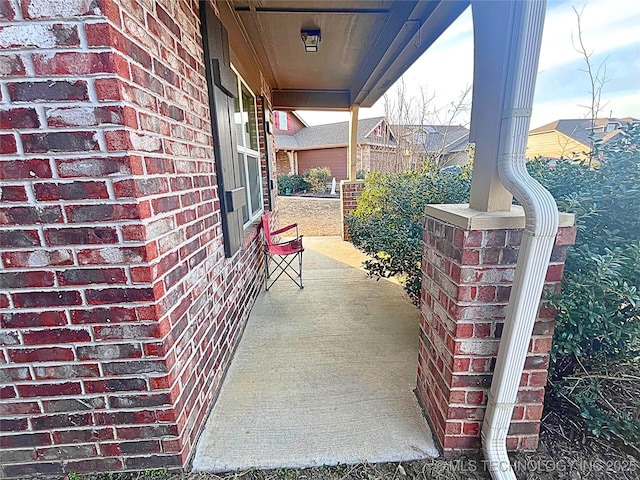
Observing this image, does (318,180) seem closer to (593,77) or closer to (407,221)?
(407,221)

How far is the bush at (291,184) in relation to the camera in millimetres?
15805

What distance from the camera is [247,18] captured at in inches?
106

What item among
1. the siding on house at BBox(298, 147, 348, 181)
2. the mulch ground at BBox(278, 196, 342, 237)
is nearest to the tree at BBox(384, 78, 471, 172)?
the mulch ground at BBox(278, 196, 342, 237)

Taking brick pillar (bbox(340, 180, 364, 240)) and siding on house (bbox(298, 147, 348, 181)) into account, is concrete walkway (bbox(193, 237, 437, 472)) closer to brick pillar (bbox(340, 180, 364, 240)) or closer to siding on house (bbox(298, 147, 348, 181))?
brick pillar (bbox(340, 180, 364, 240))

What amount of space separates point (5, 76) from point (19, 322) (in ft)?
2.89

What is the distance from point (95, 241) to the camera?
1.14 meters

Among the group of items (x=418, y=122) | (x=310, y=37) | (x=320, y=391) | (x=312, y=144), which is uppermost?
(x=312, y=144)

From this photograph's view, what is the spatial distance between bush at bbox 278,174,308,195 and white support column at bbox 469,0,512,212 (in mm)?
14570

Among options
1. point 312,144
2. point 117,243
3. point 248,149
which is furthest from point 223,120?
point 312,144

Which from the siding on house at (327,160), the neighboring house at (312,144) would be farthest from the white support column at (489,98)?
the siding on house at (327,160)

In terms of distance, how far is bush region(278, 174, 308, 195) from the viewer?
15.8 meters

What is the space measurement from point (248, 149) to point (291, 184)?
1293 cm

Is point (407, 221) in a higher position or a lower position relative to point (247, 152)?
lower

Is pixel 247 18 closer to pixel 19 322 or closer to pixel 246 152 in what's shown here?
pixel 246 152
